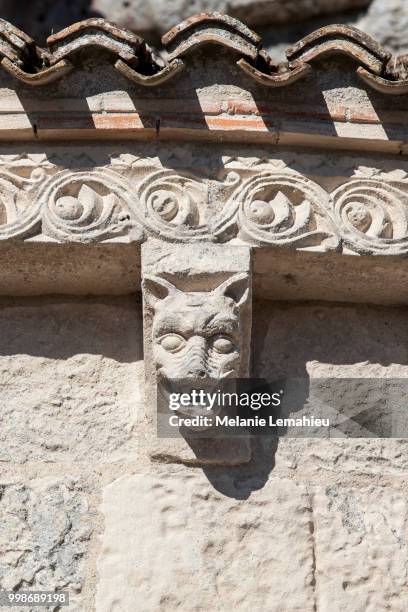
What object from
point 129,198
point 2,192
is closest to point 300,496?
point 129,198

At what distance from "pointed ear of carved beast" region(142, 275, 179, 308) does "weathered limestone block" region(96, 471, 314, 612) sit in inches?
16.3

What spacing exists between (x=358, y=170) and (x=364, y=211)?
0.39ft

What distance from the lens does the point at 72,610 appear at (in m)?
2.57

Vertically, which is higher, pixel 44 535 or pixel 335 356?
pixel 335 356

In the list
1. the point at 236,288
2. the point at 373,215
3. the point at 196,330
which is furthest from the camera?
the point at 373,215

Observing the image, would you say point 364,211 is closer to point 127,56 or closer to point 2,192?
point 127,56

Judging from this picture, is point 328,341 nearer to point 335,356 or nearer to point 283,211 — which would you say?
point 335,356

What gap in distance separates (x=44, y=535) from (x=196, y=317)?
62cm

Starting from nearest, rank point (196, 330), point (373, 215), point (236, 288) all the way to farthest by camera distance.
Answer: point (196, 330), point (236, 288), point (373, 215)

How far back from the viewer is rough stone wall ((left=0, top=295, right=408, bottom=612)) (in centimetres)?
260

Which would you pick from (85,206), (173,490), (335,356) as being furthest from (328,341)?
(85,206)

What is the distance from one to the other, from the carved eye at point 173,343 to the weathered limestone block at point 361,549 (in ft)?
1.60

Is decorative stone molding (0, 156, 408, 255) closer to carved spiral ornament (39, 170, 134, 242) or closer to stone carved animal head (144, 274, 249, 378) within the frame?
carved spiral ornament (39, 170, 134, 242)

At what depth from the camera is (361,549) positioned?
2.67 m
